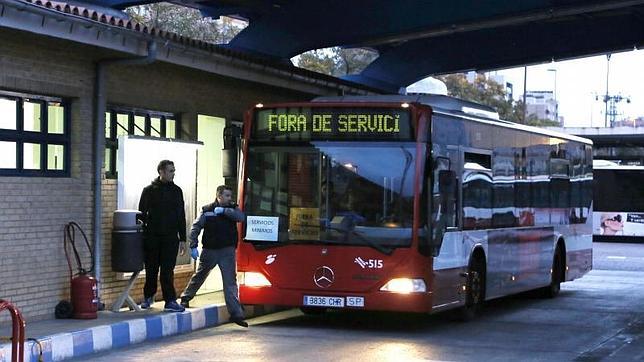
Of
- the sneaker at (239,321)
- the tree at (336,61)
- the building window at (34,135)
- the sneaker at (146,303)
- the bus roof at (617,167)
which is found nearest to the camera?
the building window at (34,135)

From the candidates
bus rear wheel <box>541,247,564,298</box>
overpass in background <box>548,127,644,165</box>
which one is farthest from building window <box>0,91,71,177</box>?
overpass in background <box>548,127,644,165</box>

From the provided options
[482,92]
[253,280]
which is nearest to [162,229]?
[253,280]

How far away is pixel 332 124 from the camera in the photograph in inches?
514

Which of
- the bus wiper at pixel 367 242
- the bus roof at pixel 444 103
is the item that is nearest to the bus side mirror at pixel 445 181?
the bus roof at pixel 444 103

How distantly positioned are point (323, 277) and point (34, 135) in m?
3.77

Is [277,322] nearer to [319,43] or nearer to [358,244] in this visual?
[358,244]

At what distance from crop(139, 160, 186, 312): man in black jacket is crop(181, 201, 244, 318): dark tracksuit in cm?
28

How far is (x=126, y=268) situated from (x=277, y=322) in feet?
7.23

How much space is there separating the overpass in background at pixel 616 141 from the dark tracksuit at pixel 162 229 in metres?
40.2

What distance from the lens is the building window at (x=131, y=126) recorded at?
549 inches

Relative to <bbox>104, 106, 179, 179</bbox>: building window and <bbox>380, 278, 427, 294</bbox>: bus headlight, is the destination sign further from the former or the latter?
<bbox>104, 106, 179, 179</bbox>: building window

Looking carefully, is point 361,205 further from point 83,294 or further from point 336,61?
point 336,61

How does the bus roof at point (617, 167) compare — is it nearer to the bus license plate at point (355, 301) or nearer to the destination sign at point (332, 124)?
the destination sign at point (332, 124)

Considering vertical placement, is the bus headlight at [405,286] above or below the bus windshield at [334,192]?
below
